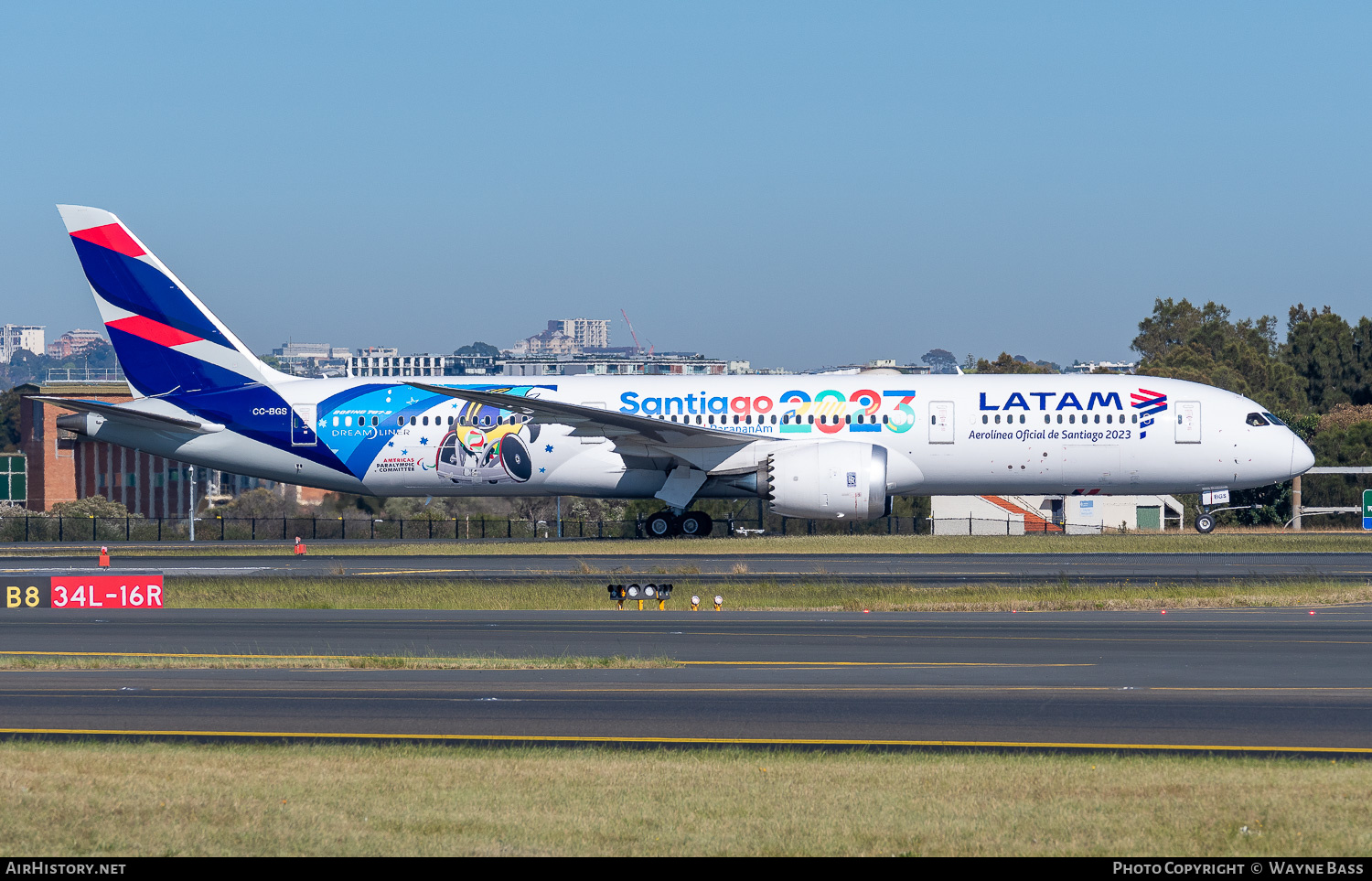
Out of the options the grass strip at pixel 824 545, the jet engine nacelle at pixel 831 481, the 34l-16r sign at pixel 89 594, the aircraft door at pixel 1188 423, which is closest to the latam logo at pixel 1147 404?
the aircraft door at pixel 1188 423

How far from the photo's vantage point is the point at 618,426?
36.8 meters

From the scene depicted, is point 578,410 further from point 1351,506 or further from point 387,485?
point 1351,506

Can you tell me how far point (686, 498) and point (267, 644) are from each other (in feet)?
66.5

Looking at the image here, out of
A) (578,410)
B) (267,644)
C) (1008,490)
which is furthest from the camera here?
(1008,490)

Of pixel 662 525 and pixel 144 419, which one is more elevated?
pixel 144 419

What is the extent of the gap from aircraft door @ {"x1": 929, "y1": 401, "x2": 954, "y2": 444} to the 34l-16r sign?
2037 cm

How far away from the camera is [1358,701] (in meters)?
13.2

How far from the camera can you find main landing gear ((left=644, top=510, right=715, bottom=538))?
3825cm

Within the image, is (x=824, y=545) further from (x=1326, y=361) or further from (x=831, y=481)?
(x=1326, y=361)

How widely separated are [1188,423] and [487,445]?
19.3m

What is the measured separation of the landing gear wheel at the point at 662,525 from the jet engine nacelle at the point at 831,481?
328 centimetres

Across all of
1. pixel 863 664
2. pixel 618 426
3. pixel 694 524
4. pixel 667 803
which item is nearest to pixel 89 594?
pixel 618 426

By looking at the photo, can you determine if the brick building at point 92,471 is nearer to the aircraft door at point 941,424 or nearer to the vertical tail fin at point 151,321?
the vertical tail fin at point 151,321

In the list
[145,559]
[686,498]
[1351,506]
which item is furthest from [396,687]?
[1351,506]
